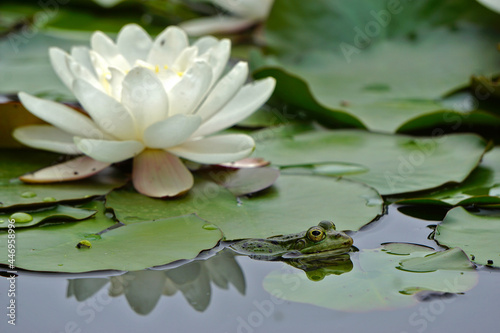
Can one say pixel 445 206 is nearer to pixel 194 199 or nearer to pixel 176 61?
pixel 194 199

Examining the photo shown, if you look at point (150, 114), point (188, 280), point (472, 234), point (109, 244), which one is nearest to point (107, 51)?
point (150, 114)

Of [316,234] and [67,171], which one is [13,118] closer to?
[67,171]

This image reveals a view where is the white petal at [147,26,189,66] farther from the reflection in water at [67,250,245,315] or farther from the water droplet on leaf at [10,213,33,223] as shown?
the reflection in water at [67,250,245,315]

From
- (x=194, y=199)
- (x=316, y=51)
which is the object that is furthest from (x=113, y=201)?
(x=316, y=51)

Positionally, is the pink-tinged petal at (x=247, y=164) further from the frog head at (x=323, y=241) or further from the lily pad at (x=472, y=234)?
the lily pad at (x=472, y=234)

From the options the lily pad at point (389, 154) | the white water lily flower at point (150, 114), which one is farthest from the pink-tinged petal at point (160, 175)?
the lily pad at point (389, 154)

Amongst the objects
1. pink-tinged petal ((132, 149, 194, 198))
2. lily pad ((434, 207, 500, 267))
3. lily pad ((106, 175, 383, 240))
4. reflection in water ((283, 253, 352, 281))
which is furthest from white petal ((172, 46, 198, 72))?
lily pad ((434, 207, 500, 267))
